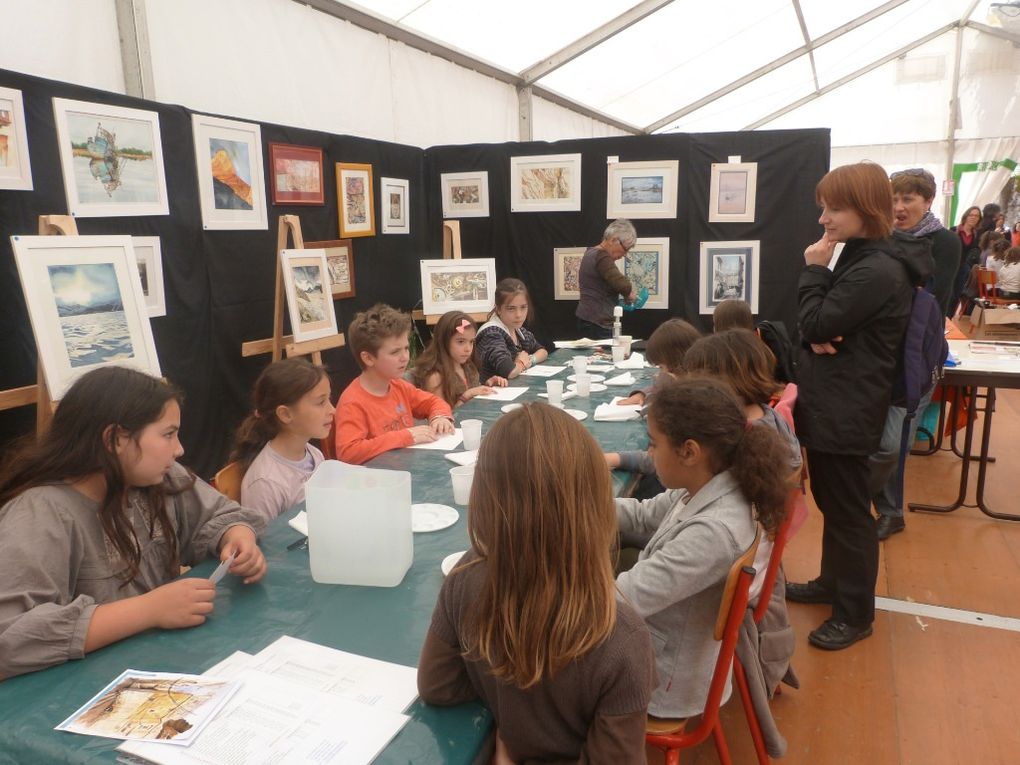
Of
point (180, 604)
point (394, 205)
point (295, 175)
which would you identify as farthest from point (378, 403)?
point (394, 205)

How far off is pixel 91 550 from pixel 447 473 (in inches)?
41.4

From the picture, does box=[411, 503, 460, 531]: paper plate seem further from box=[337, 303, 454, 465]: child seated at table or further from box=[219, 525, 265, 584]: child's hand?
box=[337, 303, 454, 465]: child seated at table

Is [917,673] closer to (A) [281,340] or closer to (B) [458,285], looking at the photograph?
(A) [281,340]

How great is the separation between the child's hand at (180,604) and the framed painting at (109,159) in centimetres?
226

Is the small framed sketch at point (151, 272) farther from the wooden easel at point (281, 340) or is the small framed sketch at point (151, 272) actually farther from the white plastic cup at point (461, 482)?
the white plastic cup at point (461, 482)

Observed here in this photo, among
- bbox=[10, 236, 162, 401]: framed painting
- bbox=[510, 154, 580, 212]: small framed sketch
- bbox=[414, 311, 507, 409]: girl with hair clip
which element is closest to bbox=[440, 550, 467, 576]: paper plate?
bbox=[10, 236, 162, 401]: framed painting

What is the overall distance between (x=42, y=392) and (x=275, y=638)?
172 cm

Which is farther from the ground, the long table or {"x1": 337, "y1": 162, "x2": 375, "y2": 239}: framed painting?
{"x1": 337, "y1": 162, "x2": 375, "y2": 239}: framed painting

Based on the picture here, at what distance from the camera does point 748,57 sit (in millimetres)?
8750

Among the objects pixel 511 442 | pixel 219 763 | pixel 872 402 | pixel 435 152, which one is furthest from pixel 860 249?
pixel 435 152

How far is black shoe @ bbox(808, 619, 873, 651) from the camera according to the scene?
256cm

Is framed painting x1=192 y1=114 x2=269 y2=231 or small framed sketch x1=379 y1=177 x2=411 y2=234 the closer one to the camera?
framed painting x1=192 y1=114 x2=269 y2=231

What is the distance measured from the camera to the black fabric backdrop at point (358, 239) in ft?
9.30

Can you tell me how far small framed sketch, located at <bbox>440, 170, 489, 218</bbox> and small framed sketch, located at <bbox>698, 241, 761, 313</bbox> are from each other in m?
1.86
